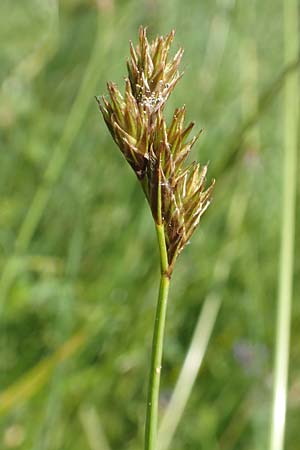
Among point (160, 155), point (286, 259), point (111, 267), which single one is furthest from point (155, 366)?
point (111, 267)

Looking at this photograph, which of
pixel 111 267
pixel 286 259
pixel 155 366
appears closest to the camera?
pixel 155 366

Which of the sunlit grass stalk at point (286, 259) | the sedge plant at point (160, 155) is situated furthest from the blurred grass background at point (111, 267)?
A: the sedge plant at point (160, 155)

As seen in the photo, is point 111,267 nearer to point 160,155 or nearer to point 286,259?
point 286,259

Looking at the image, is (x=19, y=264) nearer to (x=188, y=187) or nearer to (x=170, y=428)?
(x=170, y=428)

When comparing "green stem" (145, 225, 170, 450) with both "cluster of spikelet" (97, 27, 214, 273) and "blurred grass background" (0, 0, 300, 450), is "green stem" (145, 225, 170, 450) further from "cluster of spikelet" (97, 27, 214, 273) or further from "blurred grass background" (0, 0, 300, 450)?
"blurred grass background" (0, 0, 300, 450)

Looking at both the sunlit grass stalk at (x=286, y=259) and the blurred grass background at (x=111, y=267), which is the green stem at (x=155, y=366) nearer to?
the sunlit grass stalk at (x=286, y=259)

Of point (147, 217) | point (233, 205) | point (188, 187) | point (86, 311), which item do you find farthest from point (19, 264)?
point (188, 187)
